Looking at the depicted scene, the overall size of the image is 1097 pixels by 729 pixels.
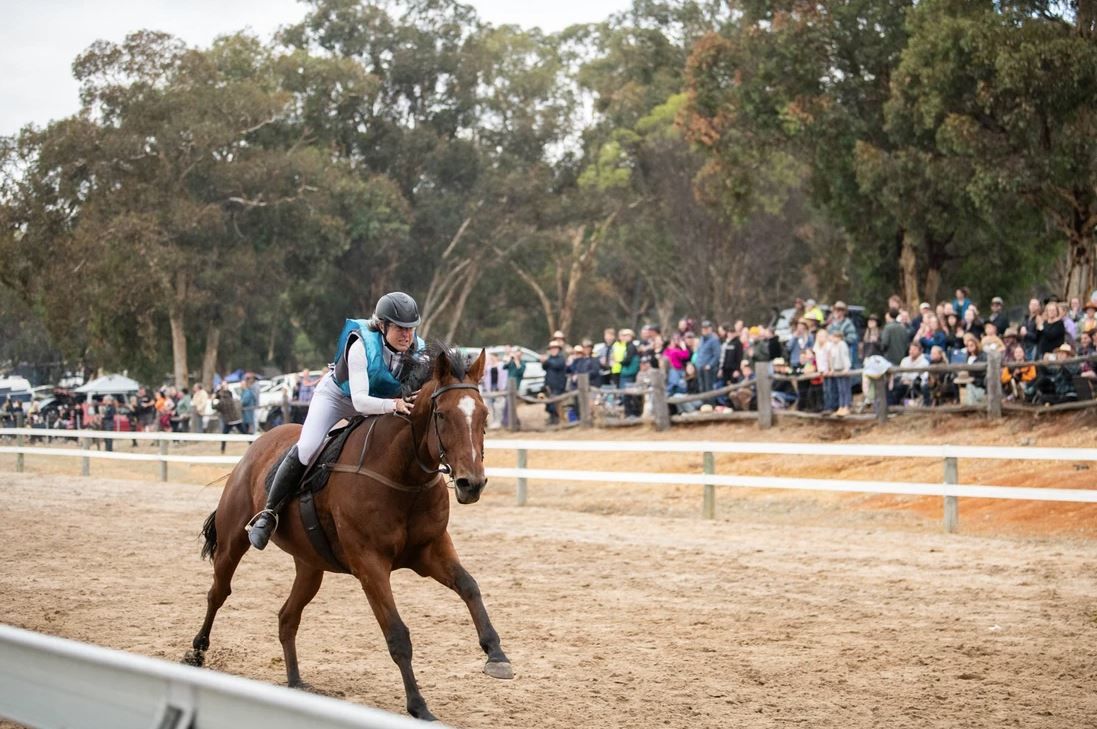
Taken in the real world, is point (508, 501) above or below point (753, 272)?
below

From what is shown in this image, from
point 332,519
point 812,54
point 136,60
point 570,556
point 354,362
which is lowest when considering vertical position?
point 570,556

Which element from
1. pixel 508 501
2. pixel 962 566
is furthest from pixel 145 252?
pixel 962 566

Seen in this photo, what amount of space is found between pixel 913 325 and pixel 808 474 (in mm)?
3513

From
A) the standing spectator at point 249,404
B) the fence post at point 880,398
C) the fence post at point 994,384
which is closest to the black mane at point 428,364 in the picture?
the fence post at point 994,384

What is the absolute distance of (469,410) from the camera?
682 cm

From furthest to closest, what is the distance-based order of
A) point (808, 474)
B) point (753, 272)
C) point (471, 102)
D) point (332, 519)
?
point (471, 102)
point (753, 272)
point (808, 474)
point (332, 519)

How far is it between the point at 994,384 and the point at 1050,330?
109 cm

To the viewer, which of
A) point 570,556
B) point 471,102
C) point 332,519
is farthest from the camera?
point 471,102

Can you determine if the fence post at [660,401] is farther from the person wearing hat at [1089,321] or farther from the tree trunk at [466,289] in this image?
the tree trunk at [466,289]

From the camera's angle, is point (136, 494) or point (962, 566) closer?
point (962, 566)

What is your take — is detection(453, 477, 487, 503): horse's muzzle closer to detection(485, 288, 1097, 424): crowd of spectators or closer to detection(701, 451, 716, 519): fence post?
detection(701, 451, 716, 519): fence post

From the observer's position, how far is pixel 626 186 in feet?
197

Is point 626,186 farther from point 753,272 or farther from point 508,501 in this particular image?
point 508,501

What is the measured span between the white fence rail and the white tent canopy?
48973 millimetres
